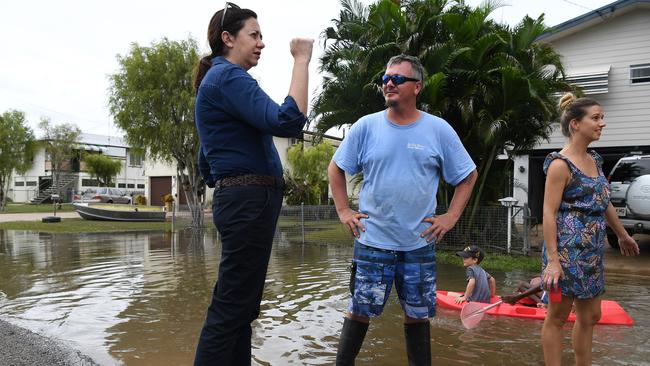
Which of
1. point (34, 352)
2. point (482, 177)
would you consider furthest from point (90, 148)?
point (34, 352)

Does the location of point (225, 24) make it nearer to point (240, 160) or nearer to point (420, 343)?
point (240, 160)

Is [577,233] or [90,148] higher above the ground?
[90,148]

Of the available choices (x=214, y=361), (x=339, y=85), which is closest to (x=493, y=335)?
(x=214, y=361)

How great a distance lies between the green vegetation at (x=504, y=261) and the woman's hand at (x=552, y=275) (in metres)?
7.07

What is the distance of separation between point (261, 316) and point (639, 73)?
14622 mm

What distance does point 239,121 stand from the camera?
8.79 ft

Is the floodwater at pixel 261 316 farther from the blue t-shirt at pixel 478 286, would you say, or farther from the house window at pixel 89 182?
the house window at pixel 89 182

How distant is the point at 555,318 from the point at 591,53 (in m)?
15.6

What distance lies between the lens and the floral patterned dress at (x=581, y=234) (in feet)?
10.7

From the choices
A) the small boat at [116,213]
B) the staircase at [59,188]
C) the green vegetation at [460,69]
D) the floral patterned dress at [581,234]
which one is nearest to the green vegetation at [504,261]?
the green vegetation at [460,69]

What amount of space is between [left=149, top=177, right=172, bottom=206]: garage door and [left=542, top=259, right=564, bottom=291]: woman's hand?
4102 centimetres

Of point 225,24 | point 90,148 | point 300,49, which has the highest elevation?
point 90,148

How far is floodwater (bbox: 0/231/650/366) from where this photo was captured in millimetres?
4562

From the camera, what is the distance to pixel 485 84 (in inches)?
451
